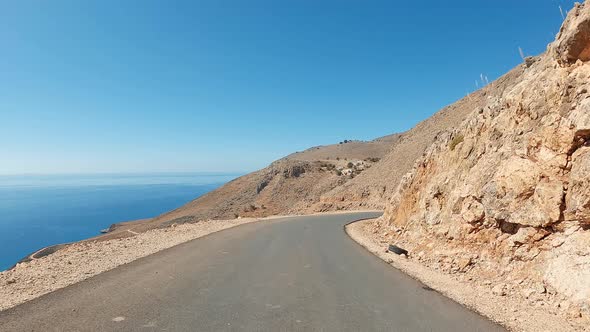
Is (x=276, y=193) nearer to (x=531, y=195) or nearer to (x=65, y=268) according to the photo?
(x=65, y=268)

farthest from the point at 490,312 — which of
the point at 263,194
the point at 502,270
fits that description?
the point at 263,194

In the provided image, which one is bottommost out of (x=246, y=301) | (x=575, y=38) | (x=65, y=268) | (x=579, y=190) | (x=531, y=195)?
(x=65, y=268)

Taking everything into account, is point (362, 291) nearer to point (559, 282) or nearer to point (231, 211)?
point (559, 282)

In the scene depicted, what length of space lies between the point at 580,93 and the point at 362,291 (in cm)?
723

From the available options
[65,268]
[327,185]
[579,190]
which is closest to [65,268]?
[65,268]

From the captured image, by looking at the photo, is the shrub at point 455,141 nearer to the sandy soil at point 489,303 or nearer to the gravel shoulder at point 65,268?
the sandy soil at point 489,303

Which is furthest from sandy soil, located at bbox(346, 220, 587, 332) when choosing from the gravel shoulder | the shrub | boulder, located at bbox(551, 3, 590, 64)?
the gravel shoulder

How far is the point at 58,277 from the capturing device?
30.6ft

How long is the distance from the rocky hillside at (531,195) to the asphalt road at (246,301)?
1941 millimetres

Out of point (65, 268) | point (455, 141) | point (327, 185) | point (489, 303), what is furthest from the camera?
point (327, 185)

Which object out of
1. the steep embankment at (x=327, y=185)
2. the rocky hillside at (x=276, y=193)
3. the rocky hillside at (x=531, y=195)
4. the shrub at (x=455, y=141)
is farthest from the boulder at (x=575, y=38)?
the rocky hillside at (x=276, y=193)

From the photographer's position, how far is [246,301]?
7258 millimetres

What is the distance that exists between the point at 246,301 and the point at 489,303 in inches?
202

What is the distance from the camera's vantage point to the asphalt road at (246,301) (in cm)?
596
